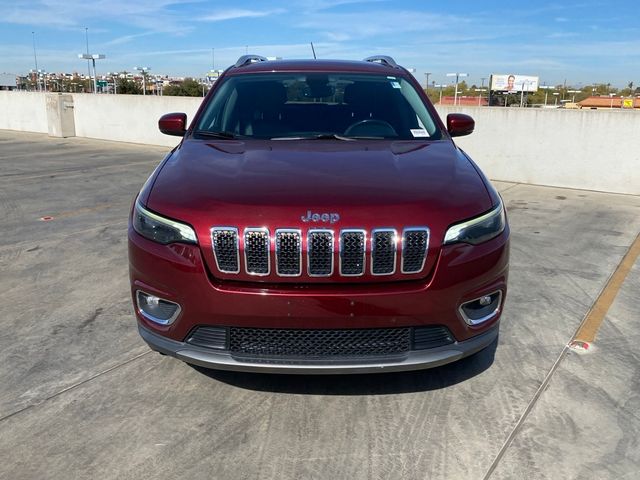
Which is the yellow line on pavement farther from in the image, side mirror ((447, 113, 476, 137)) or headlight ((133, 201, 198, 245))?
headlight ((133, 201, 198, 245))

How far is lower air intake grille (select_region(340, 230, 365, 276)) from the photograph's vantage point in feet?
8.09

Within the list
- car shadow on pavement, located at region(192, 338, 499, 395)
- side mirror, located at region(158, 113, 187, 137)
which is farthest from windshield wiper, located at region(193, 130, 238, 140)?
car shadow on pavement, located at region(192, 338, 499, 395)

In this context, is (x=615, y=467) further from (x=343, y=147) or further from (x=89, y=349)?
(x=89, y=349)

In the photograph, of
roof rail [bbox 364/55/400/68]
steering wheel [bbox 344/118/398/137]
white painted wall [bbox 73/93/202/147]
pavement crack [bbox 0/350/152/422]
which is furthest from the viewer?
white painted wall [bbox 73/93/202/147]

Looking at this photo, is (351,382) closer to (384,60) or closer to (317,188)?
(317,188)

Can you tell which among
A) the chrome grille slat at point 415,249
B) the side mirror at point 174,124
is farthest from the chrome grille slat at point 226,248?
the side mirror at point 174,124

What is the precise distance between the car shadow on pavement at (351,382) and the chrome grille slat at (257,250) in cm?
87

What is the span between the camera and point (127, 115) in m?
16.9

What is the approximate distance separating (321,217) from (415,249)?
0.44 meters

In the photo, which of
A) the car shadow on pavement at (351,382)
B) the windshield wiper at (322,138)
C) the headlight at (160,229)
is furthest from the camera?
the windshield wiper at (322,138)

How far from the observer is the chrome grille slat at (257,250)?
2.47m

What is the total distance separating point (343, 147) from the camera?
342 cm

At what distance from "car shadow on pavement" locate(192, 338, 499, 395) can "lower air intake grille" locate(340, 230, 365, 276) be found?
2.72ft

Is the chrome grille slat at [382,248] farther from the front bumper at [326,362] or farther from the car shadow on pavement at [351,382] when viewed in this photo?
the car shadow on pavement at [351,382]
